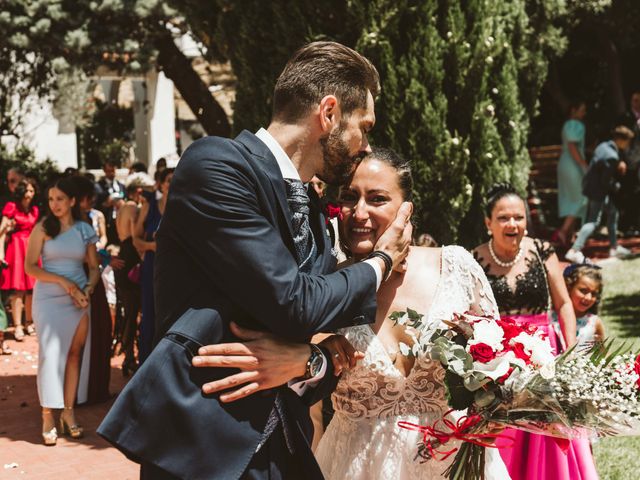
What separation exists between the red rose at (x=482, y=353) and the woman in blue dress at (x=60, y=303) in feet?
17.2

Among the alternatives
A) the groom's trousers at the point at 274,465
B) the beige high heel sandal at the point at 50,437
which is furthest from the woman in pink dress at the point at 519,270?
the beige high heel sandal at the point at 50,437

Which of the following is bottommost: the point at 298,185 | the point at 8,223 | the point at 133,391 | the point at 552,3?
the point at 8,223

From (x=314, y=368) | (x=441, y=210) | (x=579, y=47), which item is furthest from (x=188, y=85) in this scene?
(x=579, y=47)

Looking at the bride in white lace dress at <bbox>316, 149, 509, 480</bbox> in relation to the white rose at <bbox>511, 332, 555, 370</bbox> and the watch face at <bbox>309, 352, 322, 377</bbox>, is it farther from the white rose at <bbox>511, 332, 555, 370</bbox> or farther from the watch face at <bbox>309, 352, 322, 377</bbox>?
the watch face at <bbox>309, 352, 322, 377</bbox>

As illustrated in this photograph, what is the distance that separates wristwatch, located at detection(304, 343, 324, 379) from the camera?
7.63 ft

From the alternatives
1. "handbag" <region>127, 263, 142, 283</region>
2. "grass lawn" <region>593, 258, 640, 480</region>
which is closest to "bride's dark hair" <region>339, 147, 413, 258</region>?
"grass lawn" <region>593, 258, 640, 480</region>

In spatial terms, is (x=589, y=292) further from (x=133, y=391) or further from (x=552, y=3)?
(x=552, y=3)

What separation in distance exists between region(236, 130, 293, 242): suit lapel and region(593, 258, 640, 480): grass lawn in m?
1.80

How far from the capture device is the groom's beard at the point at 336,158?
2406mm

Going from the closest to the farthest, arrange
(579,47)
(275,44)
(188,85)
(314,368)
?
(314,368) < (275,44) < (188,85) < (579,47)

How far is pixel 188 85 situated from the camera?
8844 mm

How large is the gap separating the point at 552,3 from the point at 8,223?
25.3ft

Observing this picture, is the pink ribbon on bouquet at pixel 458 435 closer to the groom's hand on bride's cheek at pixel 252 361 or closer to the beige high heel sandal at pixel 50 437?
the groom's hand on bride's cheek at pixel 252 361

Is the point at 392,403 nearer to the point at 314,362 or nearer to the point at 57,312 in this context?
the point at 314,362
